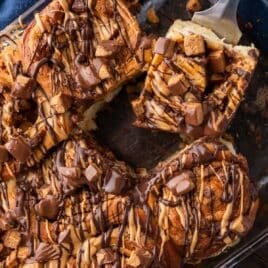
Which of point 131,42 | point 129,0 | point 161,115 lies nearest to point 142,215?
point 161,115

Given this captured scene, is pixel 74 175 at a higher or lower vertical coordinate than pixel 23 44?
lower

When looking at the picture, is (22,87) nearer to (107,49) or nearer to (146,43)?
(107,49)

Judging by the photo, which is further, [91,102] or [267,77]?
[267,77]

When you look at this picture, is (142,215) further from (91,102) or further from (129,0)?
(129,0)

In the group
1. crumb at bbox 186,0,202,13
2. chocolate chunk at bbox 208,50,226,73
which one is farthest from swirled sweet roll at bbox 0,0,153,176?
crumb at bbox 186,0,202,13

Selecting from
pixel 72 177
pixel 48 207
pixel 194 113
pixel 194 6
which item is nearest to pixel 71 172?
pixel 72 177

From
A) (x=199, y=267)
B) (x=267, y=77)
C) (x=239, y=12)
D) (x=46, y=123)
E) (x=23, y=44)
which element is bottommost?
(x=199, y=267)
